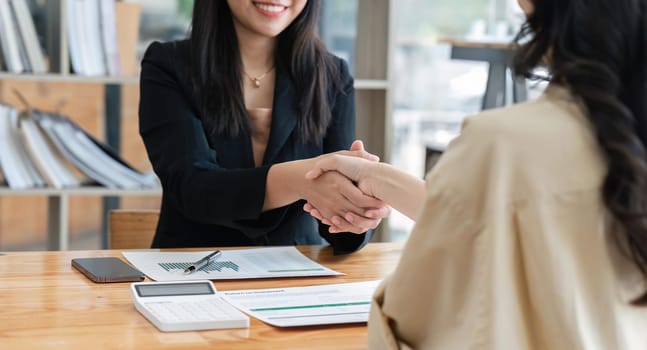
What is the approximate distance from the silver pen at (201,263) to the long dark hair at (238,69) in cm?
45

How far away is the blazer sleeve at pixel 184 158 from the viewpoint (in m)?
2.03

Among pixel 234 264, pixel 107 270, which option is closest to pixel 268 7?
pixel 234 264

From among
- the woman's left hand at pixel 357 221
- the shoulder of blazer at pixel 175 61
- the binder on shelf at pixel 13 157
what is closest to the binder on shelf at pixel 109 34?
the binder on shelf at pixel 13 157

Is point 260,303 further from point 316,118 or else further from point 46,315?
point 316,118

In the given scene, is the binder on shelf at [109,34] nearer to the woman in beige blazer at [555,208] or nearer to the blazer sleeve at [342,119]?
the blazer sleeve at [342,119]

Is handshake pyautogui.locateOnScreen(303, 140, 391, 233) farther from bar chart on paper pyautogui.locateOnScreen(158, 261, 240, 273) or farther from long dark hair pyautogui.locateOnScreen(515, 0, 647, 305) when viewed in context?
long dark hair pyautogui.locateOnScreen(515, 0, 647, 305)

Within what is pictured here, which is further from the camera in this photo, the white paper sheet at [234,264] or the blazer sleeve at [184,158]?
the blazer sleeve at [184,158]

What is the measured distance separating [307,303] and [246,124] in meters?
0.81

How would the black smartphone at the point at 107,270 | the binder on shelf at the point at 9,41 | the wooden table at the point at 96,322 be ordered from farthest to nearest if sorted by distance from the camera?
the binder on shelf at the point at 9,41, the black smartphone at the point at 107,270, the wooden table at the point at 96,322

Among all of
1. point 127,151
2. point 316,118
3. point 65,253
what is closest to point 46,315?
point 65,253

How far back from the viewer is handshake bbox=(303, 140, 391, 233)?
6.35 feet

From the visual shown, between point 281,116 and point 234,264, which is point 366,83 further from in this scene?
point 234,264

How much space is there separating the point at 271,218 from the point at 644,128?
1178 mm

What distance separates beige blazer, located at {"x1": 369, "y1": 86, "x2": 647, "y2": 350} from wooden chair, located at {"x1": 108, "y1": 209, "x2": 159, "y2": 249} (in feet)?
4.54
